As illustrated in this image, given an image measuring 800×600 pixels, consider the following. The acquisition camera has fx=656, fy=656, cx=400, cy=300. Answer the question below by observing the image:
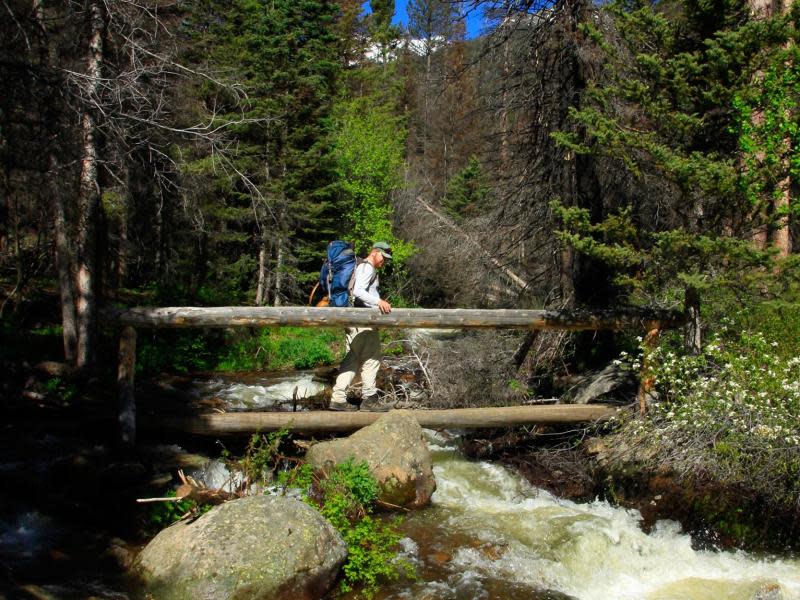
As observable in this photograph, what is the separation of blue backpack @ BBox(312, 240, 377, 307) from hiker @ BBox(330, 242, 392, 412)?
0.13 meters

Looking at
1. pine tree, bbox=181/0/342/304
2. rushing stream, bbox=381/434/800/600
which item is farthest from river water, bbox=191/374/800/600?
pine tree, bbox=181/0/342/304

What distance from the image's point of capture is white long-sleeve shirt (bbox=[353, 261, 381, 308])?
25.9 ft

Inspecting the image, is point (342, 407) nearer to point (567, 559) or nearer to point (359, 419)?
point (359, 419)

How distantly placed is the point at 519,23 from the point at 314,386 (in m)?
7.62

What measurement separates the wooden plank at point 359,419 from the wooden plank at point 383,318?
1.07 m

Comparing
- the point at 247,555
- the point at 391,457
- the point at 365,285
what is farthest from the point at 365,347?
the point at 247,555

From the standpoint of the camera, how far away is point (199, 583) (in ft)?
15.8

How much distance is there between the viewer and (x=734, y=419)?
6.61m

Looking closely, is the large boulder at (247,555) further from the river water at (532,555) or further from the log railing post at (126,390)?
the log railing post at (126,390)

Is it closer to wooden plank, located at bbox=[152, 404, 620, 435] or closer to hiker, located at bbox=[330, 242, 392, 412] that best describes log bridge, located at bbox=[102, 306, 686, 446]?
wooden plank, located at bbox=[152, 404, 620, 435]

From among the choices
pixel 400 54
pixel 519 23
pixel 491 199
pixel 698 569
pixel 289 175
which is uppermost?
pixel 400 54

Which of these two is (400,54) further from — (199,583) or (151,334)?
(199,583)

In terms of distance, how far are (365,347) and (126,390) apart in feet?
9.29

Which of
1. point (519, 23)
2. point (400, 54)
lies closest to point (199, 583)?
point (519, 23)
